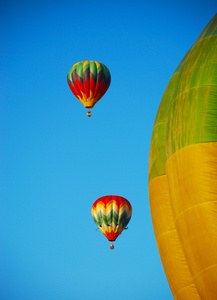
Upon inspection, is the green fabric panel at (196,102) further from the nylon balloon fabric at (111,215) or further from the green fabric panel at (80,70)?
the nylon balloon fabric at (111,215)

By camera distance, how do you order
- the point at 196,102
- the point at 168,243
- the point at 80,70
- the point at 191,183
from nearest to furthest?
the point at 191,183 → the point at 196,102 → the point at 168,243 → the point at 80,70

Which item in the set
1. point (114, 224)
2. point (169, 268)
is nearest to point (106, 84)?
point (114, 224)

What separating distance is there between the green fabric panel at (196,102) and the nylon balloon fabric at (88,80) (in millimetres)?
14767

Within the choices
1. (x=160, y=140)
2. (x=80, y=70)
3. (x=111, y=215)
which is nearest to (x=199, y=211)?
(x=160, y=140)

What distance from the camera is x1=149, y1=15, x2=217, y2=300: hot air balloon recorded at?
8.67 meters

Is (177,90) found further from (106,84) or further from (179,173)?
(106,84)

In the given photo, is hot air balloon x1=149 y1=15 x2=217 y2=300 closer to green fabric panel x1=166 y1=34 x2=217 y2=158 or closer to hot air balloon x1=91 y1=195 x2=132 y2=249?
green fabric panel x1=166 y1=34 x2=217 y2=158

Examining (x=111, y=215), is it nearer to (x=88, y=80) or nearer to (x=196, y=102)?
(x=88, y=80)

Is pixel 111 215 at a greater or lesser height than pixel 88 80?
lesser

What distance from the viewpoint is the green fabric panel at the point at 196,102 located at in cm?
897

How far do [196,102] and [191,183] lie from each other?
136 centimetres

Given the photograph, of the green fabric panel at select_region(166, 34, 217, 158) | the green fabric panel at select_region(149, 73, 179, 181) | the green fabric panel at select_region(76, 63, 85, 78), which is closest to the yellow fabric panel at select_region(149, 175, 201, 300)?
the green fabric panel at select_region(149, 73, 179, 181)

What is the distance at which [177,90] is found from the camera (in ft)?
32.4

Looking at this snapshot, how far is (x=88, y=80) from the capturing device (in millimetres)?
24500
